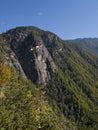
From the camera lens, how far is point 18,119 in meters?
80.6

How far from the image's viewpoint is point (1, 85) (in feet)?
340

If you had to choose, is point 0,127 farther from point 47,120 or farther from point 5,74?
point 5,74

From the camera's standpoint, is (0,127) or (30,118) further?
(30,118)

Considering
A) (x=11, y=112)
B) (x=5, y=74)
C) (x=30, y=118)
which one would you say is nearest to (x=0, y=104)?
(x=11, y=112)

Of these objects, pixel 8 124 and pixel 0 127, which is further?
pixel 8 124

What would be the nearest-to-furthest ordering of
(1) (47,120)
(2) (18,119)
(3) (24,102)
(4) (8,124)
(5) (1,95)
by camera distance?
(4) (8,124)
(2) (18,119)
(1) (47,120)
(5) (1,95)
(3) (24,102)

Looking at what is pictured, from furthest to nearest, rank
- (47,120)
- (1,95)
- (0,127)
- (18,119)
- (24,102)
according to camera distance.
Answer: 1. (24,102)
2. (1,95)
3. (47,120)
4. (18,119)
5. (0,127)

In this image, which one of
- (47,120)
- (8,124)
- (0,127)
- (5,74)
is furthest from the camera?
(5,74)

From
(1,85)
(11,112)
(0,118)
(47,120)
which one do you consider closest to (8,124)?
(0,118)

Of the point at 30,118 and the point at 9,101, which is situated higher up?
the point at 9,101

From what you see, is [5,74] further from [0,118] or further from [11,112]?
[0,118]

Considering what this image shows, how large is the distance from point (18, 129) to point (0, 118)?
27.1 ft

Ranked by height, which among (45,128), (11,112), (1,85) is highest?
(1,85)

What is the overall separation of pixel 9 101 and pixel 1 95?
377 centimetres
